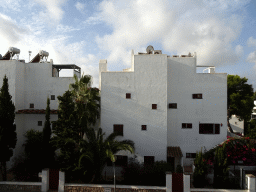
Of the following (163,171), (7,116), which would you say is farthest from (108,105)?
(7,116)

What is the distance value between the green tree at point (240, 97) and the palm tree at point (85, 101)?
22.0m

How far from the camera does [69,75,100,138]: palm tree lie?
587 inches

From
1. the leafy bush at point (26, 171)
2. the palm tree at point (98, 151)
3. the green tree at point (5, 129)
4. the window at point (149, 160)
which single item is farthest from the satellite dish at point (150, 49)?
the leafy bush at point (26, 171)

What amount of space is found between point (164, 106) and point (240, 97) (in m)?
17.9

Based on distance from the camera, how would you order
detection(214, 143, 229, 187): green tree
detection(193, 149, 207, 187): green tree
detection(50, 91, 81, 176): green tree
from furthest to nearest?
detection(50, 91, 81, 176): green tree, detection(193, 149, 207, 187): green tree, detection(214, 143, 229, 187): green tree

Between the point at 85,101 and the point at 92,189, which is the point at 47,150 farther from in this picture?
the point at 92,189

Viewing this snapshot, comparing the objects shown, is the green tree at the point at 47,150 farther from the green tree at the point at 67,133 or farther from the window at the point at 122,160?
the window at the point at 122,160

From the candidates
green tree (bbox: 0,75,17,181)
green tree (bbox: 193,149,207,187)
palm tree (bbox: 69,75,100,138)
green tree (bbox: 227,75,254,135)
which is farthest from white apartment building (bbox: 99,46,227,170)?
green tree (bbox: 227,75,254,135)

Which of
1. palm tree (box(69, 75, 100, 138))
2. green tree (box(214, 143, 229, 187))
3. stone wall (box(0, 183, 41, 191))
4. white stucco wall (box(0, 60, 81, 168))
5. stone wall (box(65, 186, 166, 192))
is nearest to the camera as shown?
stone wall (box(65, 186, 166, 192))

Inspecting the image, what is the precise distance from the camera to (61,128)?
552 inches

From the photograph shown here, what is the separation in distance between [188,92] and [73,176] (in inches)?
494

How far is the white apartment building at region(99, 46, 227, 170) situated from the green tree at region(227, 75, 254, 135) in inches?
475

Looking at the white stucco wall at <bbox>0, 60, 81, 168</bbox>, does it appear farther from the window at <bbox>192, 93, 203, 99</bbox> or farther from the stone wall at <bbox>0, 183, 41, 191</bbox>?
the window at <bbox>192, 93, 203, 99</bbox>

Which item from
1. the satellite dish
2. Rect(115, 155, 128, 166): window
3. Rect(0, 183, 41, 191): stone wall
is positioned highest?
the satellite dish
